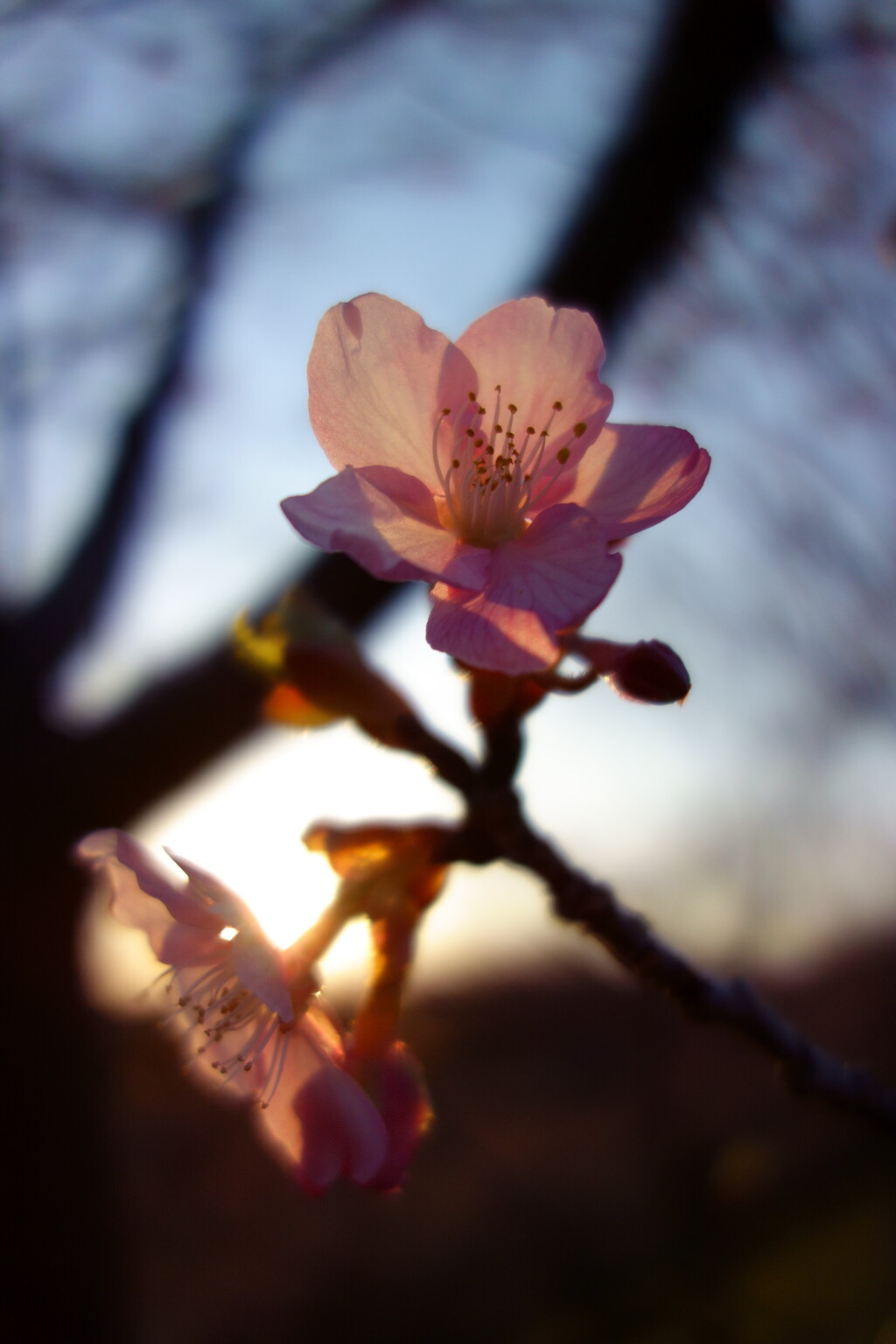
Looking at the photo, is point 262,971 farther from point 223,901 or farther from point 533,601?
point 533,601

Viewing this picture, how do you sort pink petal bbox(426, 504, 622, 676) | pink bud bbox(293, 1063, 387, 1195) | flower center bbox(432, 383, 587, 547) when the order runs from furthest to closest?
flower center bbox(432, 383, 587, 547) < pink bud bbox(293, 1063, 387, 1195) < pink petal bbox(426, 504, 622, 676)

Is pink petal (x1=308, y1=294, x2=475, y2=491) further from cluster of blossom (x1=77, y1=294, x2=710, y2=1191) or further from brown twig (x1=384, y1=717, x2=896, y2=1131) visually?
brown twig (x1=384, y1=717, x2=896, y2=1131)

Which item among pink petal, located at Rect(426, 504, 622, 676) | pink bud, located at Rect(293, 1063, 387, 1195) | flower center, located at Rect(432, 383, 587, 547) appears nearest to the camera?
pink petal, located at Rect(426, 504, 622, 676)

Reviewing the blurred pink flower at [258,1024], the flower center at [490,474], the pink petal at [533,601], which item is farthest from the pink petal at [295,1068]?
the flower center at [490,474]

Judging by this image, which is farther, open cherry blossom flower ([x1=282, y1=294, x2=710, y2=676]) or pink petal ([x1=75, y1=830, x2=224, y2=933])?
pink petal ([x1=75, y1=830, x2=224, y2=933])

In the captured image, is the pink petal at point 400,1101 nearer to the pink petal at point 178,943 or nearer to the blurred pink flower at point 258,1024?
the blurred pink flower at point 258,1024

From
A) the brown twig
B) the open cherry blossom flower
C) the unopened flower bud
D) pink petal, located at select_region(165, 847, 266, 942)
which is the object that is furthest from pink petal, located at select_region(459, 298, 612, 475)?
pink petal, located at select_region(165, 847, 266, 942)
